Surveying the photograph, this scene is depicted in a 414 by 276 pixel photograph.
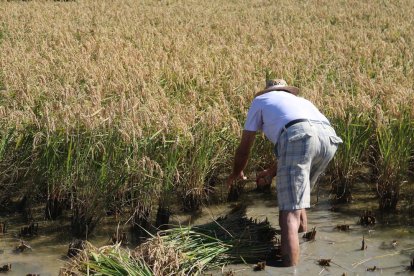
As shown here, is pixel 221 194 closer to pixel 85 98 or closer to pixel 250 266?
pixel 250 266

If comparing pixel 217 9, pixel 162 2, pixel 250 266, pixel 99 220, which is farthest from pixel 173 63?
pixel 162 2

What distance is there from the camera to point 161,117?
5.00 m

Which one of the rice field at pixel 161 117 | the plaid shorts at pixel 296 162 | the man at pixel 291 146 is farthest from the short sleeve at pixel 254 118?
the rice field at pixel 161 117

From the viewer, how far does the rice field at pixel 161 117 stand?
15.7 feet

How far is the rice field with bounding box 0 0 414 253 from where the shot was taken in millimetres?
4781

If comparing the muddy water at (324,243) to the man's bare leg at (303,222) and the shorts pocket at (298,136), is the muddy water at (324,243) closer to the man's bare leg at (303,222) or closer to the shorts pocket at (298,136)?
the man's bare leg at (303,222)

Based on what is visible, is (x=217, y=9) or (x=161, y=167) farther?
(x=217, y=9)

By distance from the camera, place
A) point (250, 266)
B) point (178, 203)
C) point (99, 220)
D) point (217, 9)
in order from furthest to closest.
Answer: point (217, 9)
point (178, 203)
point (99, 220)
point (250, 266)

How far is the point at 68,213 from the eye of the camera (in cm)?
498

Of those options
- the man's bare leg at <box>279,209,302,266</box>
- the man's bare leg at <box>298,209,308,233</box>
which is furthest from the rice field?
the man's bare leg at <box>279,209,302,266</box>

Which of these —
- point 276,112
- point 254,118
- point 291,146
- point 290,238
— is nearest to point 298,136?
point 291,146

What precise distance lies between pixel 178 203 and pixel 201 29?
7.72 m

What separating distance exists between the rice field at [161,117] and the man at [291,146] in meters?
0.82

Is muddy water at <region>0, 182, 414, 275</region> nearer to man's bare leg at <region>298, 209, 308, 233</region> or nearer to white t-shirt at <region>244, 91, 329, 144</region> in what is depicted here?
man's bare leg at <region>298, 209, 308, 233</region>
